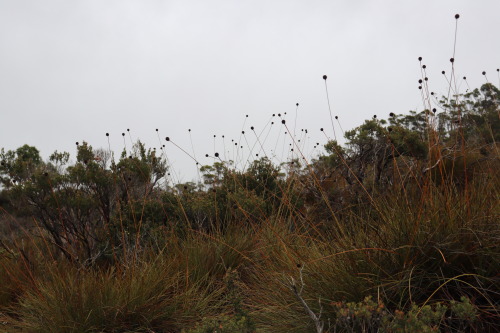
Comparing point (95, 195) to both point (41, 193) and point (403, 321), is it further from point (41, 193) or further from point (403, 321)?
point (403, 321)

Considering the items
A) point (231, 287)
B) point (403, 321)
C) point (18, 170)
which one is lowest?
point (403, 321)

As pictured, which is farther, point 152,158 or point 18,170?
point 152,158

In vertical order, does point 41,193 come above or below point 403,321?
above

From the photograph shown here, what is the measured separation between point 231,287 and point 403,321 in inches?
65.4

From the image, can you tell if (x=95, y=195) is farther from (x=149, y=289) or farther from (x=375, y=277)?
(x=375, y=277)

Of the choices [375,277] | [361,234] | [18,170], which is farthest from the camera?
[18,170]

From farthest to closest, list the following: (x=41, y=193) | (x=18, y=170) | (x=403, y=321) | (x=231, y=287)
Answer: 1. (x=18, y=170)
2. (x=41, y=193)
3. (x=231, y=287)
4. (x=403, y=321)

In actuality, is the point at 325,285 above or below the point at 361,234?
below

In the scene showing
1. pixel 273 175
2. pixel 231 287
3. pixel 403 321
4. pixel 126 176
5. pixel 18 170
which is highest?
pixel 18 170

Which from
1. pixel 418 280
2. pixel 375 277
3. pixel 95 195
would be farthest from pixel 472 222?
pixel 95 195

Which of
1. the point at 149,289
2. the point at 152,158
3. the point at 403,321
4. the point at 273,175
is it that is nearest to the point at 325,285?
the point at 403,321

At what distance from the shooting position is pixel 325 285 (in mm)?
2824

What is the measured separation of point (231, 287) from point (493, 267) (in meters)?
1.86

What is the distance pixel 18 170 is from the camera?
21.6ft
